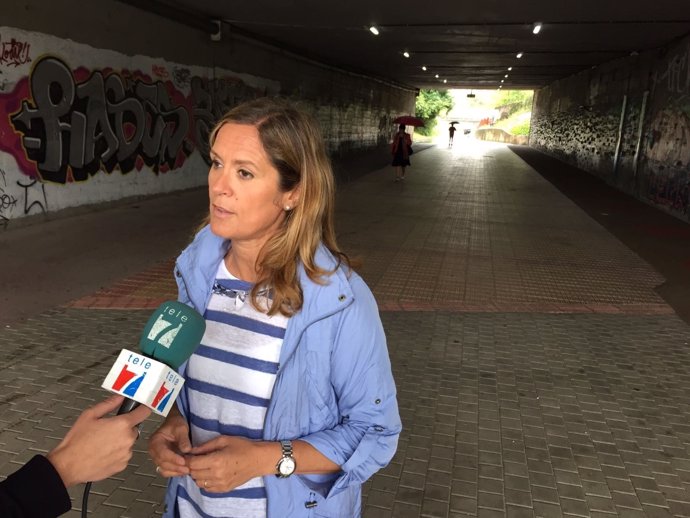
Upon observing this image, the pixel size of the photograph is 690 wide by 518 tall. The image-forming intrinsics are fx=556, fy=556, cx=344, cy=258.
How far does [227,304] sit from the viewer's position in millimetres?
1647

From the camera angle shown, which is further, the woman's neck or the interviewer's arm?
the woman's neck

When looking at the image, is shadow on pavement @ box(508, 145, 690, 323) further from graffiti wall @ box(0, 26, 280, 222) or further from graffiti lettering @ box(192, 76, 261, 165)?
graffiti wall @ box(0, 26, 280, 222)

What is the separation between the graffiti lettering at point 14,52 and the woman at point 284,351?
813cm

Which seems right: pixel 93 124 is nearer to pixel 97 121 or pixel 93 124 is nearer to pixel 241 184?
pixel 97 121

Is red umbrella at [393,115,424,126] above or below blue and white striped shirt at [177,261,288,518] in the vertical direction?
above

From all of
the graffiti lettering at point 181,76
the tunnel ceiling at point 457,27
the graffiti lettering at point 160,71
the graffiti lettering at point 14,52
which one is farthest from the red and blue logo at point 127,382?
the graffiti lettering at point 181,76

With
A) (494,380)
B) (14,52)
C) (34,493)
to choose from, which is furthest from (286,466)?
(14,52)

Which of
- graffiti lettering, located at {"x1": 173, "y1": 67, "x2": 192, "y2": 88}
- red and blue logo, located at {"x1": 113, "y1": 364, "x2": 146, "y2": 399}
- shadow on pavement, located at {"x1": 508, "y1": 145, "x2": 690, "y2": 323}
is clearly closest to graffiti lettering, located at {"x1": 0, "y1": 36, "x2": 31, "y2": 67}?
graffiti lettering, located at {"x1": 173, "y1": 67, "x2": 192, "y2": 88}

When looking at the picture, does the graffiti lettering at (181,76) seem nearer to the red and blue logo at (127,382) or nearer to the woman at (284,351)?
the woman at (284,351)

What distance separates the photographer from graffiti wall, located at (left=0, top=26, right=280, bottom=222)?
829cm

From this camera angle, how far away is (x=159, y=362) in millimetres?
1337

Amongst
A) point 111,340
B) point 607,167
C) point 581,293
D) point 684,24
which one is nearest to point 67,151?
point 111,340

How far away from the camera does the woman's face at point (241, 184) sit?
1.51 meters

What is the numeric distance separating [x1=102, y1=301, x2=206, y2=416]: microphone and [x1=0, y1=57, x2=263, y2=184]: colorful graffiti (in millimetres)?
8197
